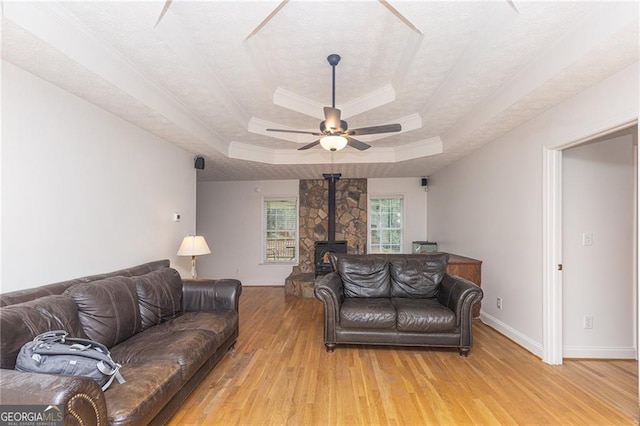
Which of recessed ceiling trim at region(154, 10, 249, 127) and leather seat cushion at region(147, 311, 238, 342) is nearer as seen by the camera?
recessed ceiling trim at region(154, 10, 249, 127)

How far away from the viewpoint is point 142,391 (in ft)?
5.15

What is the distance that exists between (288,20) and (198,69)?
89 cm

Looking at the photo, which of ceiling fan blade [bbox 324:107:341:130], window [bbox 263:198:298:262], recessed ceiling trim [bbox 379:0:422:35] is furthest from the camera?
window [bbox 263:198:298:262]

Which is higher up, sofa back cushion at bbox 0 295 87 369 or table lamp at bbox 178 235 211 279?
table lamp at bbox 178 235 211 279

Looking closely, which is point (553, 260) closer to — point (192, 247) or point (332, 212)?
point (192, 247)

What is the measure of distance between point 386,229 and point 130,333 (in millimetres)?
5303

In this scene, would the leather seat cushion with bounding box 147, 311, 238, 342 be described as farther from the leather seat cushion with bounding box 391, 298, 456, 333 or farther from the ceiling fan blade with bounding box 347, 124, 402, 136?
the ceiling fan blade with bounding box 347, 124, 402, 136

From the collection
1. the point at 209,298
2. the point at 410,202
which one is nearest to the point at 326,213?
the point at 410,202

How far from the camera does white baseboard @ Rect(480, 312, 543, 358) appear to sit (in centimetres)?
294

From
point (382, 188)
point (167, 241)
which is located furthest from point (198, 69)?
point (382, 188)

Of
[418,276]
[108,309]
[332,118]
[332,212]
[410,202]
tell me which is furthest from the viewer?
[410,202]

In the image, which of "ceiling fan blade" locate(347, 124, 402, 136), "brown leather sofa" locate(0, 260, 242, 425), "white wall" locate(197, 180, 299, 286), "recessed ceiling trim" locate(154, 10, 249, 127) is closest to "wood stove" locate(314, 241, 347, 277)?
"white wall" locate(197, 180, 299, 286)

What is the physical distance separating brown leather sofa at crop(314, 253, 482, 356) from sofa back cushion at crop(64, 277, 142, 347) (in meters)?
1.69

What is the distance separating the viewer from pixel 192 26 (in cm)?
207
